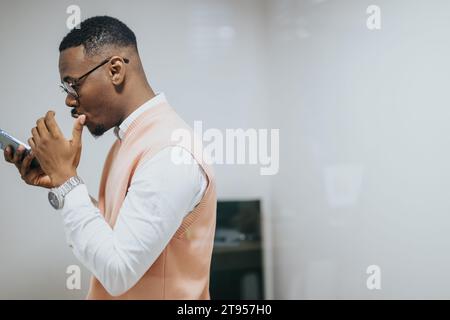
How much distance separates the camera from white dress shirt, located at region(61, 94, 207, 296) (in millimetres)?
1043

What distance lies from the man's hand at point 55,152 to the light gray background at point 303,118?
0.07m

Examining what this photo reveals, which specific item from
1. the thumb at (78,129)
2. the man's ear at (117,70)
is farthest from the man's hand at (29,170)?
the man's ear at (117,70)

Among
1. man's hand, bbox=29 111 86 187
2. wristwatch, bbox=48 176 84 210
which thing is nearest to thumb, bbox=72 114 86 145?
man's hand, bbox=29 111 86 187

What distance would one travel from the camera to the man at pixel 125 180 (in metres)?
1.07

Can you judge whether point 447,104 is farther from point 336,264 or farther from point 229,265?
point 229,265

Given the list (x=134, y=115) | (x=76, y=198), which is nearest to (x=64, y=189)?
(x=76, y=198)

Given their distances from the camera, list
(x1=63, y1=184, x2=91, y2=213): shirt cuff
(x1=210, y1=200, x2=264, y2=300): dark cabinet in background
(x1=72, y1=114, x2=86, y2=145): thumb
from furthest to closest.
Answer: (x1=210, y1=200, x2=264, y2=300): dark cabinet in background → (x1=72, y1=114, x2=86, y2=145): thumb → (x1=63, y1=184, x2=91, y2=213): shirt cuff

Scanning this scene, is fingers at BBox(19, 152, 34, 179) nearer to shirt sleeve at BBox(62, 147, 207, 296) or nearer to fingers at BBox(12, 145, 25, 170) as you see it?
fingers at BBox(12, 145, 25, 170)

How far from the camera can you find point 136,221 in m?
1.07

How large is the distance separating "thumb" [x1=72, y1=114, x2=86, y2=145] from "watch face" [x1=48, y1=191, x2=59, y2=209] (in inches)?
5.6

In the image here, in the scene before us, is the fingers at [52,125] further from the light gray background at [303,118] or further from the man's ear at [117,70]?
the man's ear at [117,70]

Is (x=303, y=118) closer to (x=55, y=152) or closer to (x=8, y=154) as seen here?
(x=55, y=152)
